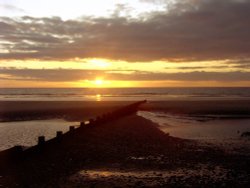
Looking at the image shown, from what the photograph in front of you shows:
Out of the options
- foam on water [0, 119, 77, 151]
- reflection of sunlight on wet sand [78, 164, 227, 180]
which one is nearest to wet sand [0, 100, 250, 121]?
foam on water [0, 119, 77, 151]

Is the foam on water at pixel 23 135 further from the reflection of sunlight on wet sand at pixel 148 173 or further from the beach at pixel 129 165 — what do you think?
the reflection of sunlight on wet sand at pixel 148 173

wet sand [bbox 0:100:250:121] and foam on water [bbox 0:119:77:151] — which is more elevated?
wet sand [bbox 0:100:250:121]

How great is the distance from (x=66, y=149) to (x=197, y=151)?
6309 millimetres

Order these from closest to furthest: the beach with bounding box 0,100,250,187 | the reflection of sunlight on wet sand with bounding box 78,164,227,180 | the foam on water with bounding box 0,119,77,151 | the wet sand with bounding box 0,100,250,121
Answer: the beach with bounding box 0,100,250,187, the reflection of sunlight on wet sand with bounding box 78,164,227,180, the foam on water with bounding box 0,119,77,151, the wet sand with bounding box 0,100,250,121

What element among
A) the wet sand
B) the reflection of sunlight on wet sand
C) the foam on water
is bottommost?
the foam on water

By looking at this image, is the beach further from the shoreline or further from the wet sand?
the wet sand

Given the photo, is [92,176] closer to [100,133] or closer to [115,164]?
[115,164]

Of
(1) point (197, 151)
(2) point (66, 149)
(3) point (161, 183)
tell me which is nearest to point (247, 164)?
(1) point (197, 151)

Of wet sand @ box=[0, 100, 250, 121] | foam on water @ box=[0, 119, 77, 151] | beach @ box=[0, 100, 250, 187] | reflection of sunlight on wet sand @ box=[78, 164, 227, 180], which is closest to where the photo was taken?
beach @ box=[0, 100, 250, 187]

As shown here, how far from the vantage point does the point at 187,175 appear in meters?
14.3

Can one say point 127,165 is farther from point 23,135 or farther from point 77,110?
point 77,110

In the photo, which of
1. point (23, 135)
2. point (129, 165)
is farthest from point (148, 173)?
point (23, 135)

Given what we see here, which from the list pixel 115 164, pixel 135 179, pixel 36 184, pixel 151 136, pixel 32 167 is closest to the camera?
pixel 36 184

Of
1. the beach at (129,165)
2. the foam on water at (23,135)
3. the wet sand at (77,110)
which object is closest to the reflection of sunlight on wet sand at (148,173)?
the beach at (129,165)
